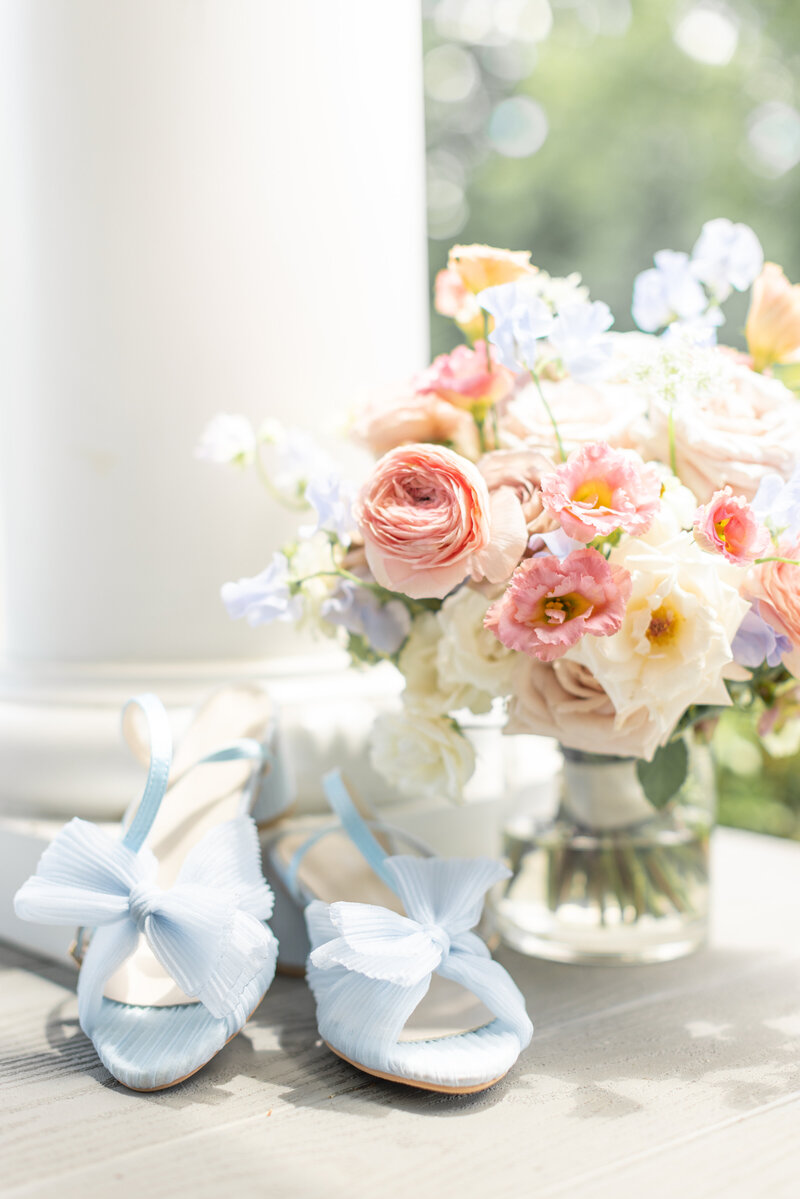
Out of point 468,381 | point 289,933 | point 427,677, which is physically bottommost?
point 289,933

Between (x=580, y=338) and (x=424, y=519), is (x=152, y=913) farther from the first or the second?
(x=580, y=338)

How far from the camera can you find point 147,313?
1000mm

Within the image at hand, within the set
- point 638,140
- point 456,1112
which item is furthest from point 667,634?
point 638,140

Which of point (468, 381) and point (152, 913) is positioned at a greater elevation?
point (468, 381)

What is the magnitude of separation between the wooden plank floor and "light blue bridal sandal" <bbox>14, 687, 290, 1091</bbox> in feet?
0.10

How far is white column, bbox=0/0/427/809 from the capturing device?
3.23 ft

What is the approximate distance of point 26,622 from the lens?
106 cm

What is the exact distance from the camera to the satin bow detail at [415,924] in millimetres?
688

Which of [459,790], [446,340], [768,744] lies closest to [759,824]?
[768,744]

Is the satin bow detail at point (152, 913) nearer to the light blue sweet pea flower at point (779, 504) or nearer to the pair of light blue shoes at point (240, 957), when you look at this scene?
the pair of light blue shoes at point (240, 957)

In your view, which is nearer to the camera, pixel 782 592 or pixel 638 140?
pixel 782 592

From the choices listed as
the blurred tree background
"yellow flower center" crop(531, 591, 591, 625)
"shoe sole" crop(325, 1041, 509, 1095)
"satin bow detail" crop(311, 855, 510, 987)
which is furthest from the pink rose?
the blurred tree background

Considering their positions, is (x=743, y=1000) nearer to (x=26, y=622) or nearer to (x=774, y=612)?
(x=774, y=612)

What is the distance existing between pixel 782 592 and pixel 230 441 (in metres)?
0.48
